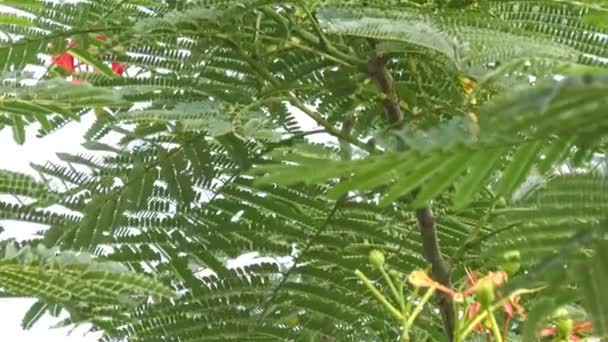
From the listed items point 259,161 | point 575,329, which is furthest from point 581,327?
A: point 259,161

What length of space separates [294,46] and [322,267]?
18 cm

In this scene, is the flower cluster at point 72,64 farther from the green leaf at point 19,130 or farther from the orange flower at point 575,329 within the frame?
the orange flower at point 575,329

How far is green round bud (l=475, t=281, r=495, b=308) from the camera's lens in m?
0.57

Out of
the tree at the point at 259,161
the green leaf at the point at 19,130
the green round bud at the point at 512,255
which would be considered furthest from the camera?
the green leaf at the point at 19,130

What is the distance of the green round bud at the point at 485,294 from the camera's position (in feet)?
1.86

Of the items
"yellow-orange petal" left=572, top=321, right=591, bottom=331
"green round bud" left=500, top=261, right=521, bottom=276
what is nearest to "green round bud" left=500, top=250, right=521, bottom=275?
"green round bud" left=500, top=261, right=521, bottom=276

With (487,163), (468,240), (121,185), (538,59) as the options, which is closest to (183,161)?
(121,185)

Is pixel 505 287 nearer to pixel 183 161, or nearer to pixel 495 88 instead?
pixel 495 88

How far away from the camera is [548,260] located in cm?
34

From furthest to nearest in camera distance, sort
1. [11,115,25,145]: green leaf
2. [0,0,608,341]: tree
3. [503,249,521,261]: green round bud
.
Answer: [11,115,25,145]: green leaf
[0,0,608,341]: tree
[503,249,521,261]: green round bud

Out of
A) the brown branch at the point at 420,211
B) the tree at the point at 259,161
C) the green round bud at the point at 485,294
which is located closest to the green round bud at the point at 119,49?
the tree at the point at 259,161

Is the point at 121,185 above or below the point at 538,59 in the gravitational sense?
below

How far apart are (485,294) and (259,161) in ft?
1.00

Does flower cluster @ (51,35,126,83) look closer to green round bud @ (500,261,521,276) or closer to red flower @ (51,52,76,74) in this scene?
red flower @ (51,52,76,74)
